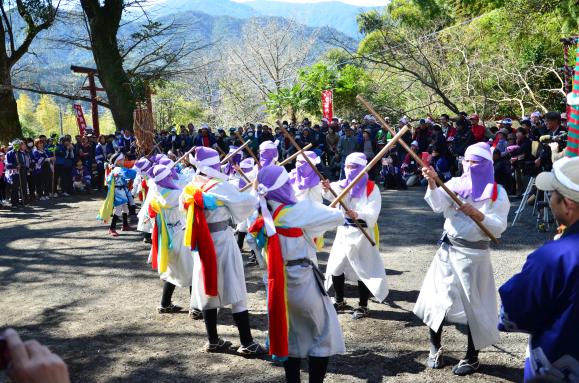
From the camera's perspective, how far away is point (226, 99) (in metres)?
42.2

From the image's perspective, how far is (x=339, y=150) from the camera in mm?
17953

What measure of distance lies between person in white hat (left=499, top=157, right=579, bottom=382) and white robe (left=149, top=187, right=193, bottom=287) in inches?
178

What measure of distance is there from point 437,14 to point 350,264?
32341 millimetres

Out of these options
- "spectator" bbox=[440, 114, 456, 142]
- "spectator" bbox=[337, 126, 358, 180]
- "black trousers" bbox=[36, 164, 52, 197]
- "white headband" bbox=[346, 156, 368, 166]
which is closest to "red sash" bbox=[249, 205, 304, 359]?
"white headband" bbox=[346, 156, 368, 166]

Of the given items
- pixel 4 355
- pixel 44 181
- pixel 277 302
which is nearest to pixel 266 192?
pixel 277 302

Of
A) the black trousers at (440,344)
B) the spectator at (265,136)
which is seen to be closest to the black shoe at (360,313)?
the black trousers at (440,344)

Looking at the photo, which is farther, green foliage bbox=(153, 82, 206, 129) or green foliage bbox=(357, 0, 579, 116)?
green foliage bbox=(153, 82, 206, 129)

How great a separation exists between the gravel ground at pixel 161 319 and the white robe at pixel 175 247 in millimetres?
505

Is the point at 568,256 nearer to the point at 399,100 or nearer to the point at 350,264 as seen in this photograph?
the point at 350,264

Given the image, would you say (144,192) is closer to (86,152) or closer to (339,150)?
(339,150)

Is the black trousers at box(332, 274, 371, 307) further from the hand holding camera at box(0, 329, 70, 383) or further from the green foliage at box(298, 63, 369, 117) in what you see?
the green foliage at box(298, 63, 369, 117)

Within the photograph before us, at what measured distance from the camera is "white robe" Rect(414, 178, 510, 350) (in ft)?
16.0

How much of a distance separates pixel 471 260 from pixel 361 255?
1756 millimetres

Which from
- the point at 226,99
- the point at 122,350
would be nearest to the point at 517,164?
the point at 122,350
